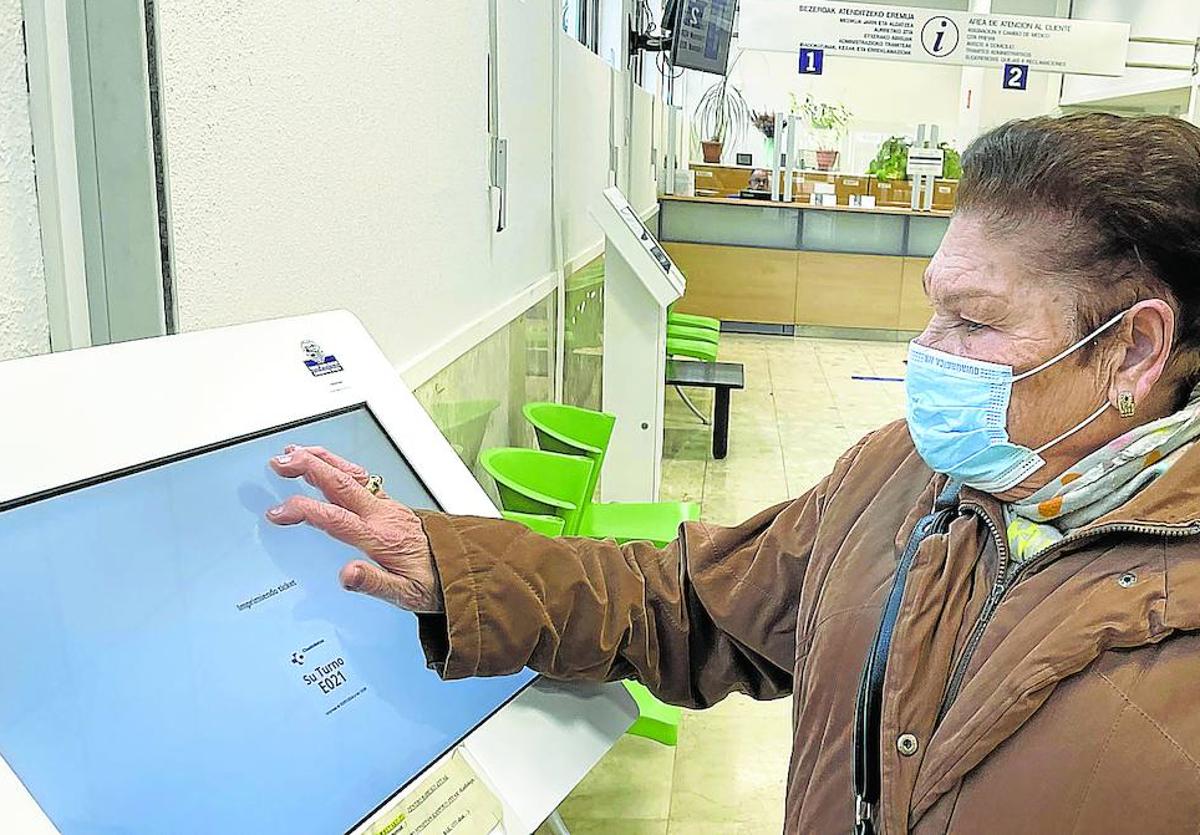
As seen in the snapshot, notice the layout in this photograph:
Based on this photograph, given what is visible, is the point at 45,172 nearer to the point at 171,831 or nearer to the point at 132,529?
the point at 132,529

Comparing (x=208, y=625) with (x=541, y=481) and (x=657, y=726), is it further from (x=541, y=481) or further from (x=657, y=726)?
(x=541, y=481)

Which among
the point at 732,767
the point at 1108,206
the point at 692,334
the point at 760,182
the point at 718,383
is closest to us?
the point at 1108,206

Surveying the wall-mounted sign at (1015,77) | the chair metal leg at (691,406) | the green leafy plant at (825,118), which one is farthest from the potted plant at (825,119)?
the chair metal leg at (691,406)

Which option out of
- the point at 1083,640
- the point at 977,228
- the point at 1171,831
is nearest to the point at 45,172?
the point at 977,228

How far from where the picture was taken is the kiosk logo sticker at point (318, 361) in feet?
3.92

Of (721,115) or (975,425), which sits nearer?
(975,425)

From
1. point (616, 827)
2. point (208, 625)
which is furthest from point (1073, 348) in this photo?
point (616, 827)

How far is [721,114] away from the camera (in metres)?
12.5

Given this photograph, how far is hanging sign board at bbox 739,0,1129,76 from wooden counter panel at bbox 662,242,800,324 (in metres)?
2.09

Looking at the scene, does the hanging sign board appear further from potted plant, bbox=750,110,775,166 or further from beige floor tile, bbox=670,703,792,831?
beige floor tile, bbox=670,703,792,831

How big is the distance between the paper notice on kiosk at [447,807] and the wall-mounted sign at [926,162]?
9.17m

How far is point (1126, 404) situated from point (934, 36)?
23.7ft

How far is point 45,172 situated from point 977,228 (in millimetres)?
989

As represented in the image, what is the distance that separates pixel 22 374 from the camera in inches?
33.7
